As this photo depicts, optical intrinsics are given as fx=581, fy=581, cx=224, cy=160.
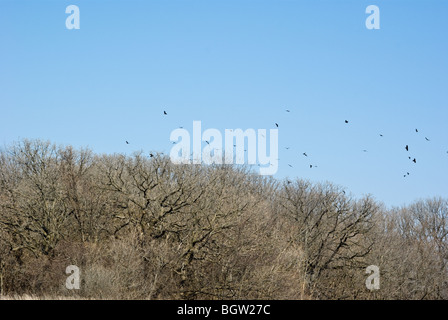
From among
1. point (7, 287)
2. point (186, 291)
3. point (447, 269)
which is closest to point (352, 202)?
point (447, 269)

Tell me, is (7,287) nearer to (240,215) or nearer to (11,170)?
(240,215)

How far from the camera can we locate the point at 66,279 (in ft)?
117

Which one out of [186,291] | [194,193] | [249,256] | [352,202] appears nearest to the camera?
[186,291]

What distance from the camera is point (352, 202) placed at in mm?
66000

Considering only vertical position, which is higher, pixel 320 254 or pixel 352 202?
pixel 352 202

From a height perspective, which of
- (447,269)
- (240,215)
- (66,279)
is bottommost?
(447,269)

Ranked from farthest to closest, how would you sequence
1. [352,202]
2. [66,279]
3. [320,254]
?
[352,202] < [320,254] < [66,279]

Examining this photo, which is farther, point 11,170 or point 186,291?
point 11,170
